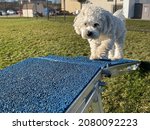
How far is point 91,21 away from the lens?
11.4 ft

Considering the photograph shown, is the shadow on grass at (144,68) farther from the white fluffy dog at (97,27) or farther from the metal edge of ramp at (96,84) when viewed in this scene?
the white fluffy dog at (97,27)

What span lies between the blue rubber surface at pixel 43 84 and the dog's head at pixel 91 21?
0.41 m

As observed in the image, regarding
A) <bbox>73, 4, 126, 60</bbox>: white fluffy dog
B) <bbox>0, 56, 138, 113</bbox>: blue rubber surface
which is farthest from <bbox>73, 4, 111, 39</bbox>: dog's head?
<bbox>0, 56, 138, 113</bbox>: blue rubber surface

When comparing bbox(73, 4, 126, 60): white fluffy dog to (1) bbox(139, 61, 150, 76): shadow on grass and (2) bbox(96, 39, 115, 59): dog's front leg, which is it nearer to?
(2) bbox(96, 39, 115, 59): dog's front leg

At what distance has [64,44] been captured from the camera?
25.5 ft

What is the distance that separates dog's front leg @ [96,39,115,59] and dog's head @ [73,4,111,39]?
0.30 metres

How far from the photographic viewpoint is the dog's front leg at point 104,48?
12.8 feet

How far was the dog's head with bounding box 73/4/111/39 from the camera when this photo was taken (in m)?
3.46

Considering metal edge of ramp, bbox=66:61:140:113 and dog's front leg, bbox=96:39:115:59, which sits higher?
dog's front leg, bbox=96:39:115:59

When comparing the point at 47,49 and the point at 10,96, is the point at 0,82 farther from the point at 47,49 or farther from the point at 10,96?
the point at 47,49

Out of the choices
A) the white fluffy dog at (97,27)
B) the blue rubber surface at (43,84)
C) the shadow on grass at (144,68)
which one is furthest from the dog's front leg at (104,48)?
the shadow on grass at (144,68)

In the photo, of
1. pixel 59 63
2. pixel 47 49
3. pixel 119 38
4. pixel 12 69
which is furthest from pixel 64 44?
pixel 12 69

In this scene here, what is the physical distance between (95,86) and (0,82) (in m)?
0.99

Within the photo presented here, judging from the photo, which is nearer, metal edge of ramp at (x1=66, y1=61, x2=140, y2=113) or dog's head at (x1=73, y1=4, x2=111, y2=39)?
metal edge of ramp at (x1=66, y1=61, x2=140, y2=113)
